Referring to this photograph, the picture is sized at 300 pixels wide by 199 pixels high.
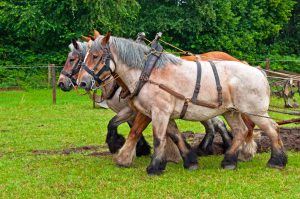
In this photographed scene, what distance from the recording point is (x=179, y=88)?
7395 mm

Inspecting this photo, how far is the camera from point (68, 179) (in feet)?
23.2

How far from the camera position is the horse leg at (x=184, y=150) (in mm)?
7699

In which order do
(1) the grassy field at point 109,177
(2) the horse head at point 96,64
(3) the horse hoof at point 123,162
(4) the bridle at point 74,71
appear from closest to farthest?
(1) the grassy field at point 109,177, (2) the horse head at point 96,64, (3) the horse hoof at point 123,162, (4) the bridle at point 74,71

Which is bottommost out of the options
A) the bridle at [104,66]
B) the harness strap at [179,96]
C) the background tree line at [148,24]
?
the background tree line at [148,24]

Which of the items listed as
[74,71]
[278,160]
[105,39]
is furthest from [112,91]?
[278,160]

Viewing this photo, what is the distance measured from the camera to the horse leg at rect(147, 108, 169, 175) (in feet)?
23.8

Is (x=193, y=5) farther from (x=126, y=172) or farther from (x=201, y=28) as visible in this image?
(x=126, y=172)

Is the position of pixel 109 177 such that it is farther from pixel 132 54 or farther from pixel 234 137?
pixel 234 137

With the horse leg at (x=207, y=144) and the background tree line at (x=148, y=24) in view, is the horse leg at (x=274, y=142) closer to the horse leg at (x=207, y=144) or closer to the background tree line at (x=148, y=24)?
the horse leg at (x=207, y=144)

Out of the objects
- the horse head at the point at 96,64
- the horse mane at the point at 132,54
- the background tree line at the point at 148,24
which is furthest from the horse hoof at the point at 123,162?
the background tree line at the point at 148,24

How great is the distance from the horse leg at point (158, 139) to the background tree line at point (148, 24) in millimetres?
15391

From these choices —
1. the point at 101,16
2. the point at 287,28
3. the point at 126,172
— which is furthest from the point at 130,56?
the point at 287,28

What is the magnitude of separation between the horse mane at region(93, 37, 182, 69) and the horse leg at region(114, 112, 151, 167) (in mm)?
852

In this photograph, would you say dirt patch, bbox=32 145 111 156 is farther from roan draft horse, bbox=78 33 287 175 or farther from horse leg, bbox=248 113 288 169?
horse leg, bbox=248 113 288 169
